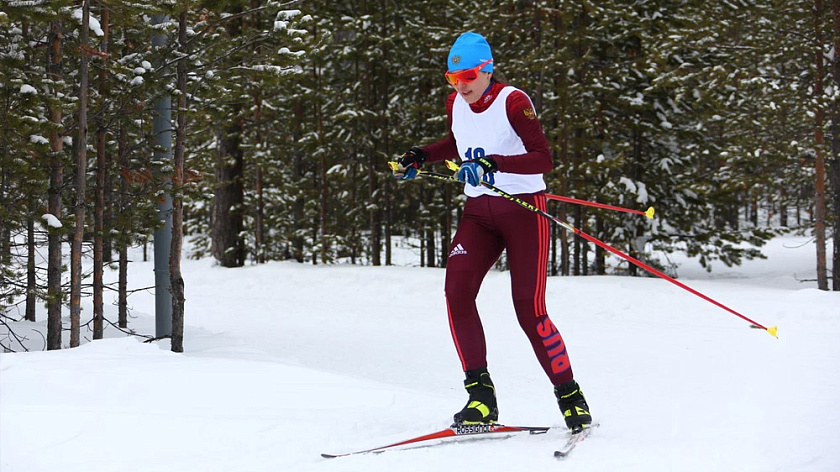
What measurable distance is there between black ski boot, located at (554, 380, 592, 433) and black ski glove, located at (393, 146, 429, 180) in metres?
1.60

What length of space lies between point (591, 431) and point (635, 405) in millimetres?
1218

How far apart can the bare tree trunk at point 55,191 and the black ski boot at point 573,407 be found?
4.76 m

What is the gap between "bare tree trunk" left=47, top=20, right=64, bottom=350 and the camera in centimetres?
643

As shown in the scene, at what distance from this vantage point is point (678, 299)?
10.5m

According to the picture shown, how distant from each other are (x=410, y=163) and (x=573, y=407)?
5.94 ft

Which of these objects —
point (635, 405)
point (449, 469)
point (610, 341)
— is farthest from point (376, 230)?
point (449, 469)

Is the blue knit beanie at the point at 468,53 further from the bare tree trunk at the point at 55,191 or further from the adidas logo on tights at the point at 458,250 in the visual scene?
the bare tree trunk at the point at 55,191

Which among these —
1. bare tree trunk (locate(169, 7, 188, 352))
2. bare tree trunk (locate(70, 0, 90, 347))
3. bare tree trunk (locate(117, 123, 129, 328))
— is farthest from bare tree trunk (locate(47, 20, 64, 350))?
bare tree trunk (locate(169, 7, 188, 352))

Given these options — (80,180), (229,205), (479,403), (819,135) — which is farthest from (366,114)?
(479,403)

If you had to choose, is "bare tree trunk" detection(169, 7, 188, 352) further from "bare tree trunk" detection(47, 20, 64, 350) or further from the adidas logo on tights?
the adidas logo on tights

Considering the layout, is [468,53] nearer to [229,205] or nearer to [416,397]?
[416,397]

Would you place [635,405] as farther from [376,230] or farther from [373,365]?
[376,230]

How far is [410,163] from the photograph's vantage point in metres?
4.30

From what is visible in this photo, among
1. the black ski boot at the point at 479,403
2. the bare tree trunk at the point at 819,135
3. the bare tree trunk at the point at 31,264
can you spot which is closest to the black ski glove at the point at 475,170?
the black ski boot at the point at 479,403
